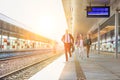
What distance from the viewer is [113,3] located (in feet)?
80.8

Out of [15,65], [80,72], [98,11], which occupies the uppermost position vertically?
[98,11]

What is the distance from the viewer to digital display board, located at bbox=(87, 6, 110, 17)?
19.7 meters

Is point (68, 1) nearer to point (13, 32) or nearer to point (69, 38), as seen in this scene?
point (13, 32)

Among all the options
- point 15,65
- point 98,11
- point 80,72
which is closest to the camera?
point 80,72

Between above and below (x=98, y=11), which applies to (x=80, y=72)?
below

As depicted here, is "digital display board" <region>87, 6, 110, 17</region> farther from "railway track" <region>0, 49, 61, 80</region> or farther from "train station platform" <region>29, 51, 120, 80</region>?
"train station platform" <region>29, 51, 120, 80</region>

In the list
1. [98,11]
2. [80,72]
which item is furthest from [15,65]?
[80,72]

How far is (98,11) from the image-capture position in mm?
19797

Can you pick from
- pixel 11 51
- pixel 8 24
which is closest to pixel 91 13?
pixel 8 24

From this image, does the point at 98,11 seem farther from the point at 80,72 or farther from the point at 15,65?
the point at 80,72

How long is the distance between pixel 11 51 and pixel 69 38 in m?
15.4

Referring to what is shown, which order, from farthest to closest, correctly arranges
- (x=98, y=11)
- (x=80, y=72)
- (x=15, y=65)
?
(x=98, y=11), (x=15, y=65), (x=80, y=72)

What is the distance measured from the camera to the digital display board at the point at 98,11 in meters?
19.7

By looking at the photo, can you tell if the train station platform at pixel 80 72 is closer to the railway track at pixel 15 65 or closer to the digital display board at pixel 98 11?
the railway track at pixel 15 65
